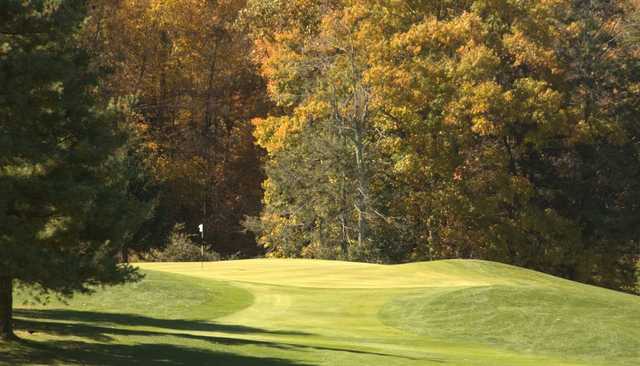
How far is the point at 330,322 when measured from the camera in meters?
27.4

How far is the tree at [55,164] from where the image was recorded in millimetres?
17141

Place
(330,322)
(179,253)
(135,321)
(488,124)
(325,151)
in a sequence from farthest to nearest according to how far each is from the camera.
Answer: (325,151) → (488,124) → (179,253) → (330,322) → (135,321)

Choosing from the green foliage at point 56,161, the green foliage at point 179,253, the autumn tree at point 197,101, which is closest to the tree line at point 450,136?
the green foliage at point 179,253

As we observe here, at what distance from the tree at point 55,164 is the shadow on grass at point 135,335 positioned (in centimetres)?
127

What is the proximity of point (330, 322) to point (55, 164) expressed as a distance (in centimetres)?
1096

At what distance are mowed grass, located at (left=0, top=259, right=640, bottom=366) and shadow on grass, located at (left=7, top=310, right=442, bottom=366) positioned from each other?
0.11ft

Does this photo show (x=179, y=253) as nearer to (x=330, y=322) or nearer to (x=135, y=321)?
(x=330, y=322)

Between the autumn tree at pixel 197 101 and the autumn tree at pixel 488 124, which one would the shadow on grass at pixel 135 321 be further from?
the autumn tree at pixel 197 101

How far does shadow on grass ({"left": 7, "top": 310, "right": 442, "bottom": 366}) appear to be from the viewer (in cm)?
1875

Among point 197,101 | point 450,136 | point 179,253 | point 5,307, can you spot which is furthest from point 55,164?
point 197,101

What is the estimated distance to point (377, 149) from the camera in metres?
56.6

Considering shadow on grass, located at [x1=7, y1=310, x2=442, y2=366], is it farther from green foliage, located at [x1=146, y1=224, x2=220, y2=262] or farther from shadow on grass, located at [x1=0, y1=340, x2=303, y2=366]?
green foliage, located at [x1=146, y1=224, x2=220, y2=262]

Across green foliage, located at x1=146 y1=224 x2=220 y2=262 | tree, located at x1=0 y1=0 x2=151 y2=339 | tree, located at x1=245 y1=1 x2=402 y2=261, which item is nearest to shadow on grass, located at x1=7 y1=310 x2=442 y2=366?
tree, located at x1=0 y1=0 x2=151 y2=339

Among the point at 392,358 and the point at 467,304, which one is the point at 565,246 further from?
the point at 392,358
